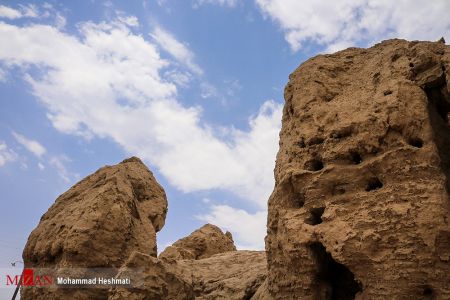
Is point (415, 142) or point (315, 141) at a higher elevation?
point (315, 141)

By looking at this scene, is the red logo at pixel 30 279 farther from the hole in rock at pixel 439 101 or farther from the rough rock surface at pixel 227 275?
the hole in rock at pixel 439 101

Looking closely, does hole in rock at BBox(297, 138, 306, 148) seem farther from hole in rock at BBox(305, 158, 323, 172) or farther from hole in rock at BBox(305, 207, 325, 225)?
hole in rock at BBox(305, 207, 325, 225)

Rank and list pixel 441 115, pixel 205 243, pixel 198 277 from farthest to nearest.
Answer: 1. pixel 205 243
2. pixel 198 277
3. pixel 441 115

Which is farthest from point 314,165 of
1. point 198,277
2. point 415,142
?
point 198,277

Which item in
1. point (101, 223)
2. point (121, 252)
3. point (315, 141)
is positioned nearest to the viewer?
point (315, 141)

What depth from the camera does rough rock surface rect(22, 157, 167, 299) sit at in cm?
1323

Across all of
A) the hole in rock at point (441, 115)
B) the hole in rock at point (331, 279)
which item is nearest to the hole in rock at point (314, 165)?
the hole in rock at point (331, 279)

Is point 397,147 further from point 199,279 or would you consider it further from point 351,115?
point 199,279

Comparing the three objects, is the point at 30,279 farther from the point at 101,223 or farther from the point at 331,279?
the point at 331,279

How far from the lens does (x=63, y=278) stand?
42.4 feet

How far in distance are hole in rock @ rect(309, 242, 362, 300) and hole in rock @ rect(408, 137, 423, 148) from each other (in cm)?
306

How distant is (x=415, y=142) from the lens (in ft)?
29.5

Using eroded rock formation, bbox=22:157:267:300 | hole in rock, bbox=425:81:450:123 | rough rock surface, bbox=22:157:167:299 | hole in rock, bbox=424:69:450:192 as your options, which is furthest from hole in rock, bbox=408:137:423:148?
rough rock surface, bbox=22:157:167:299

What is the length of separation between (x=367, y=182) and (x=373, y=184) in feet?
0.47
